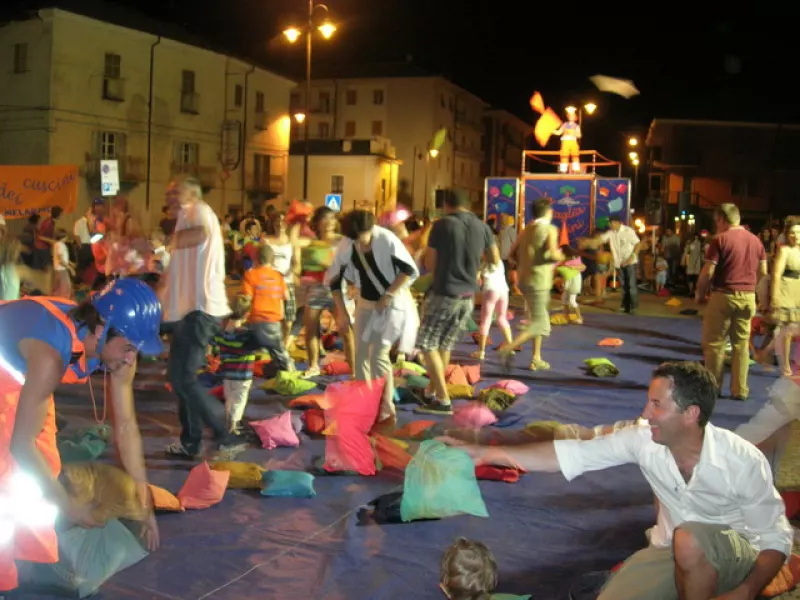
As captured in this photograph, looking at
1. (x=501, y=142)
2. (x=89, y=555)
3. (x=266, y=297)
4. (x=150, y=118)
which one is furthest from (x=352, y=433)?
(x=501, y=142)

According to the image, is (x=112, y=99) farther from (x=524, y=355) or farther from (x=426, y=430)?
(x=426, y=430)

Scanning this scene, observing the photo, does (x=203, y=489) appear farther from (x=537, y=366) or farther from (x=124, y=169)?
(x=124, y=169)

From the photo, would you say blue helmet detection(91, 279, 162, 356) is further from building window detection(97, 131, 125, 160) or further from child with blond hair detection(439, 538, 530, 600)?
building window detection(97, 131, 125, 160)

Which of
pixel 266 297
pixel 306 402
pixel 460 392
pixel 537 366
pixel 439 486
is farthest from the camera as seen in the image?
pixel 537 366

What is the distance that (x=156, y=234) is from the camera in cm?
1156

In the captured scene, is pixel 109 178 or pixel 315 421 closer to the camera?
pixel 315 421

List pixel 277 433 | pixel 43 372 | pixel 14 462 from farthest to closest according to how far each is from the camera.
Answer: pixel 277 433 → pixel 14 462 → pixel 43 372

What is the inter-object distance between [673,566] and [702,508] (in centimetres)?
25

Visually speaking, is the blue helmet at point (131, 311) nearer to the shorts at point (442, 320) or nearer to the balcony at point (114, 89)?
the shorts at point (442, 320)

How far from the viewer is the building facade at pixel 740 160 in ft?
170

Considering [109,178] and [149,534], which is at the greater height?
[109,178]

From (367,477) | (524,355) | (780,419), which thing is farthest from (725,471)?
(524,355)

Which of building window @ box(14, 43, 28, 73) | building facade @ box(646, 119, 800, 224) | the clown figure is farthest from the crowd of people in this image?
building facade @ box(646, 119, 800, 224)

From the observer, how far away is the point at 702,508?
338 centimetres
